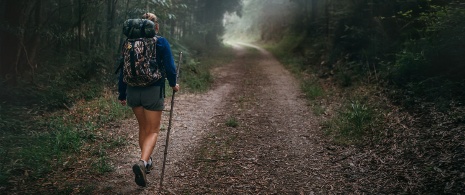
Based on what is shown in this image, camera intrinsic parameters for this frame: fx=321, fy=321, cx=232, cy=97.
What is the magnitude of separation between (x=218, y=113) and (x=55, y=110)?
13.3 feet

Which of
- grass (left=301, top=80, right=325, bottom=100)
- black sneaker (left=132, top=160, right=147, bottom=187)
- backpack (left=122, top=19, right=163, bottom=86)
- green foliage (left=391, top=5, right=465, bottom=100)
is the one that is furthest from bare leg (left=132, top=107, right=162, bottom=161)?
grass (left=301, top=80, right=325, bottom=100)

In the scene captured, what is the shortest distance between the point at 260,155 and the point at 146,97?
2321 mm

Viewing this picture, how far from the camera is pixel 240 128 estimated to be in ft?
23.3

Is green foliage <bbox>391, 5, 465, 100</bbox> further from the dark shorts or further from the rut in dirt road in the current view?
the dark shorts

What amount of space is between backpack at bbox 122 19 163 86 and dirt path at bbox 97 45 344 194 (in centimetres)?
145

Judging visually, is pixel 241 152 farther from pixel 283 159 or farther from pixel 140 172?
pixel 140 172

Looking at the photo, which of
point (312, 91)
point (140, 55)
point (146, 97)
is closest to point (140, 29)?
point (140, 55)

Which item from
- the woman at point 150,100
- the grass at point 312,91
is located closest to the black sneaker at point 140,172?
the woman at point 150,100

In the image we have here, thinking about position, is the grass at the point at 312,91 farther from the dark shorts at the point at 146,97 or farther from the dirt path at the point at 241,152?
the dark shorts at the point at 146,97

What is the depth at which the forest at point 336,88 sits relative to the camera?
4.72 metres

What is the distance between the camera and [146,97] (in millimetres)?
4152

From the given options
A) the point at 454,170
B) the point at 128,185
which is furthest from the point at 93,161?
the point at 454,170

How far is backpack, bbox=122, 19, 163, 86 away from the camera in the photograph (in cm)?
400

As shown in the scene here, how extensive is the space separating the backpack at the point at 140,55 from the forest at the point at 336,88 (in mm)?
1585
